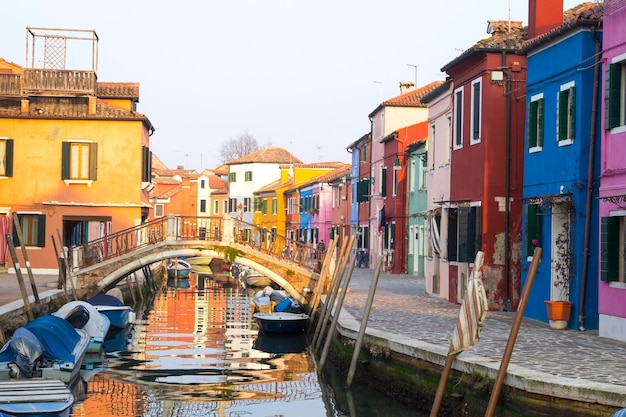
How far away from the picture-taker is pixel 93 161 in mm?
35812

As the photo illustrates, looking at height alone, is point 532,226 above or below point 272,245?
above

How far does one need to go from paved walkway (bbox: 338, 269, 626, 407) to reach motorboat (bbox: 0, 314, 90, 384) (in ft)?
16.7

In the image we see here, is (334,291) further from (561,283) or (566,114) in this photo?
(566,114)

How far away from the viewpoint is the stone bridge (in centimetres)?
2802

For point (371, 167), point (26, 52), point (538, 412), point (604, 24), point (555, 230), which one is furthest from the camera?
point (371, 167)

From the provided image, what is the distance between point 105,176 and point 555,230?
21585 millimetres

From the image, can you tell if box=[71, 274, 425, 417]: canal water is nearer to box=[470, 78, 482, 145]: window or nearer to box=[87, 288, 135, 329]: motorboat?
box=[87, 288, 135, 329]: motorboat

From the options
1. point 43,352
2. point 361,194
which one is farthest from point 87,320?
point 361,194

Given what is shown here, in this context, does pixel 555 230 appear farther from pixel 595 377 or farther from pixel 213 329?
pixel 213 329

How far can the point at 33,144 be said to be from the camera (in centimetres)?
3581

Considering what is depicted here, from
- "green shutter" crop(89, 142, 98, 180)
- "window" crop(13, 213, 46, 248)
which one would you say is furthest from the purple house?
"window" crop(13, 213, 46, 248)

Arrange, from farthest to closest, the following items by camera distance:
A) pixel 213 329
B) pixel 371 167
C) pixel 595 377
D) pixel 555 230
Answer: pixel 371 167 < pixel 213 329 < pixel 555 230 < pixel 595 377

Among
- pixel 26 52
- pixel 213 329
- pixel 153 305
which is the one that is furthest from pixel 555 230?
pixel 26 52

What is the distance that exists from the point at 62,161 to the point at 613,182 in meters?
24.6
